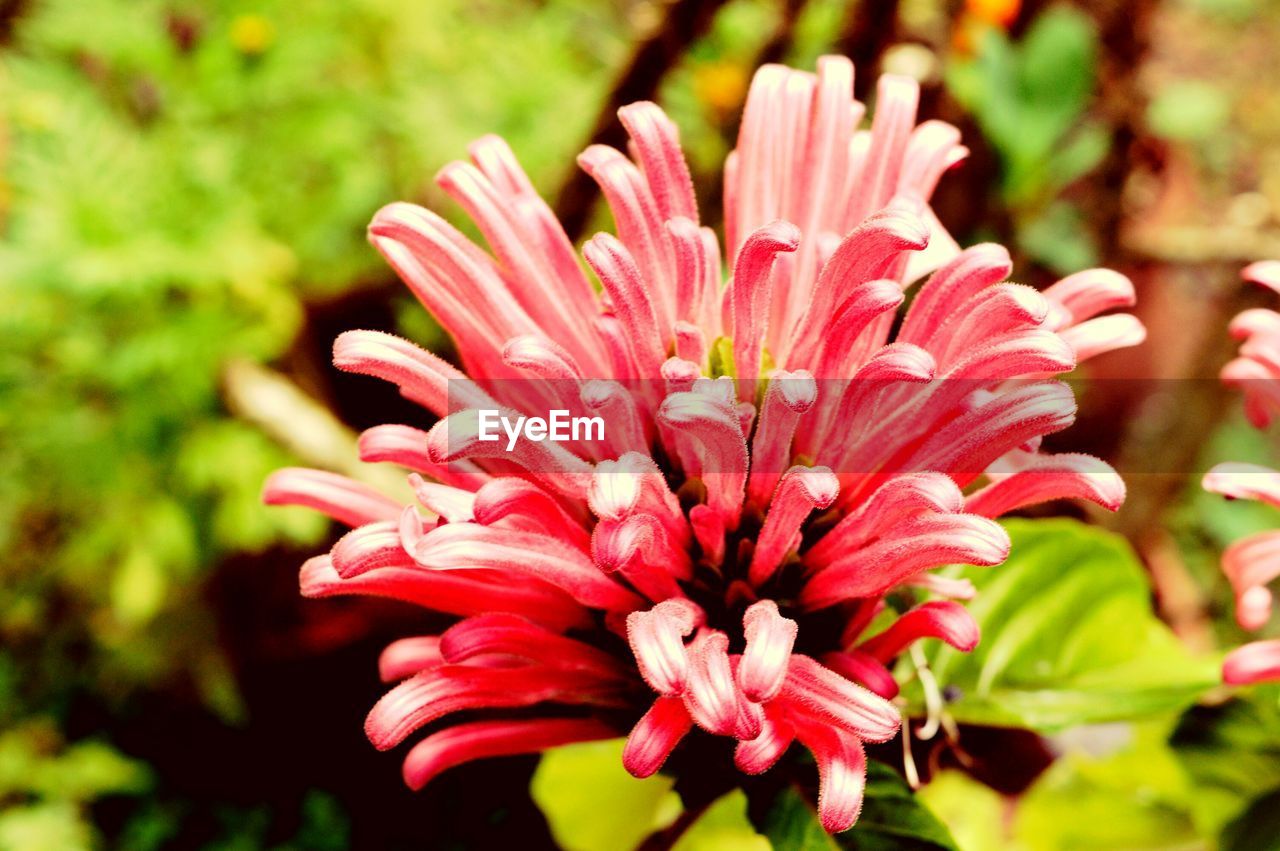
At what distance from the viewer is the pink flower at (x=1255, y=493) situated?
18.1 inches

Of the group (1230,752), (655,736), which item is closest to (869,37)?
(1230,752)

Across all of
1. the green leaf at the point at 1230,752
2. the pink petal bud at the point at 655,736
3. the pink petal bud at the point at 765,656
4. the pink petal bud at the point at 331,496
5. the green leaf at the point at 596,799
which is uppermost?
the pink petal bud at the point at 331,496

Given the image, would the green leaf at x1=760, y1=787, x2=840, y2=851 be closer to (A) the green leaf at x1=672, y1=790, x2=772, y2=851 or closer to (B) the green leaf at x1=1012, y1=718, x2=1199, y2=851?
(A) the green leaf at x1=672, y1=790, x2=772, y2=851

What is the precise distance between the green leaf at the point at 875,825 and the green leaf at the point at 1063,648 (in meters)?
0.07

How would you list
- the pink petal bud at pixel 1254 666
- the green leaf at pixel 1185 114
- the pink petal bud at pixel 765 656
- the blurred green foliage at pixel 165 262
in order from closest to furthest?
1. the pink petal bud at pixel 765 656
2. the pink petal bud at pixel 1254 666
3. the blurred green foliage at pixel 165 262
4. the green leaf at pixel 1185 114

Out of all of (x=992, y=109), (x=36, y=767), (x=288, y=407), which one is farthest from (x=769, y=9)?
(x=36, y=767)

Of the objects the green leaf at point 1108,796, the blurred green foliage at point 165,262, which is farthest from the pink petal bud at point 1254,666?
the blurred green foliage at point 165,262

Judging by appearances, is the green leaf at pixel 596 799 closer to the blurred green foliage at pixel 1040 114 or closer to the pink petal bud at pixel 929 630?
the pink petal bud at pixel 929 630

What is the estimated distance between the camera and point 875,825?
458 mm

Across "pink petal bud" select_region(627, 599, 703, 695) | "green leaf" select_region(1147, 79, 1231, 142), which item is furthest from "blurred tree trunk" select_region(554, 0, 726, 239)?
"green leaf" select_region(1147, 79, 1231, 142)

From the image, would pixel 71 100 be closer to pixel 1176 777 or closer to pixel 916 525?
pixel 916 525

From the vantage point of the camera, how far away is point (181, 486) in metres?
1.29

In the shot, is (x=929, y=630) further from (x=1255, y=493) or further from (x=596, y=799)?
(x=596, y=799)

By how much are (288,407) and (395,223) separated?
35.3 inches
